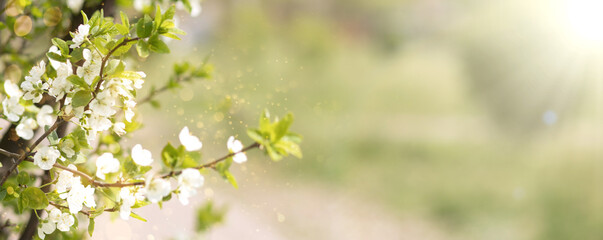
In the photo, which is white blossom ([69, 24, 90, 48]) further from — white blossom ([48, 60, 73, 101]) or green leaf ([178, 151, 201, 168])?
green leaf ([178, 151, 201, 168])

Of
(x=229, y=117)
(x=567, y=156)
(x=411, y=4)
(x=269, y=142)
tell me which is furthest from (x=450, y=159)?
(x=269, y=142)

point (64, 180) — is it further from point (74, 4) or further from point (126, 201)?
point (74, 4)

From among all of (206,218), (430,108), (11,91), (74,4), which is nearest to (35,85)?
(11,91)

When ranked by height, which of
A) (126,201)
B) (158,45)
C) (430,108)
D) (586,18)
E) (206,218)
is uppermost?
(586,18)

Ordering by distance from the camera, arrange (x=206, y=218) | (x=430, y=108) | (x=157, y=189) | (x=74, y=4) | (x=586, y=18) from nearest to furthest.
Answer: (x=157, y=189) < (x=74, y=4) < (x=206, y=218) < (x=586, y=18) < (x=430, y=108)

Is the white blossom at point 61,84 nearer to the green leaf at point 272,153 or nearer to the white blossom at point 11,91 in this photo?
the white blossom at point 11,91

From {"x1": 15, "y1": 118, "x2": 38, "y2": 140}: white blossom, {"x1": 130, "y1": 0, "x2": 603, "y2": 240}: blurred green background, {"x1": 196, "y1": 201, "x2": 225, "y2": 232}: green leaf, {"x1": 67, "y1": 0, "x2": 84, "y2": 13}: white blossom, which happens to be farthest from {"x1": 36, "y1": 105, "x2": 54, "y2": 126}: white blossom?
{"x1": 130, "y1": 0, "x2": 603, "y2": 240}: blurred green background
